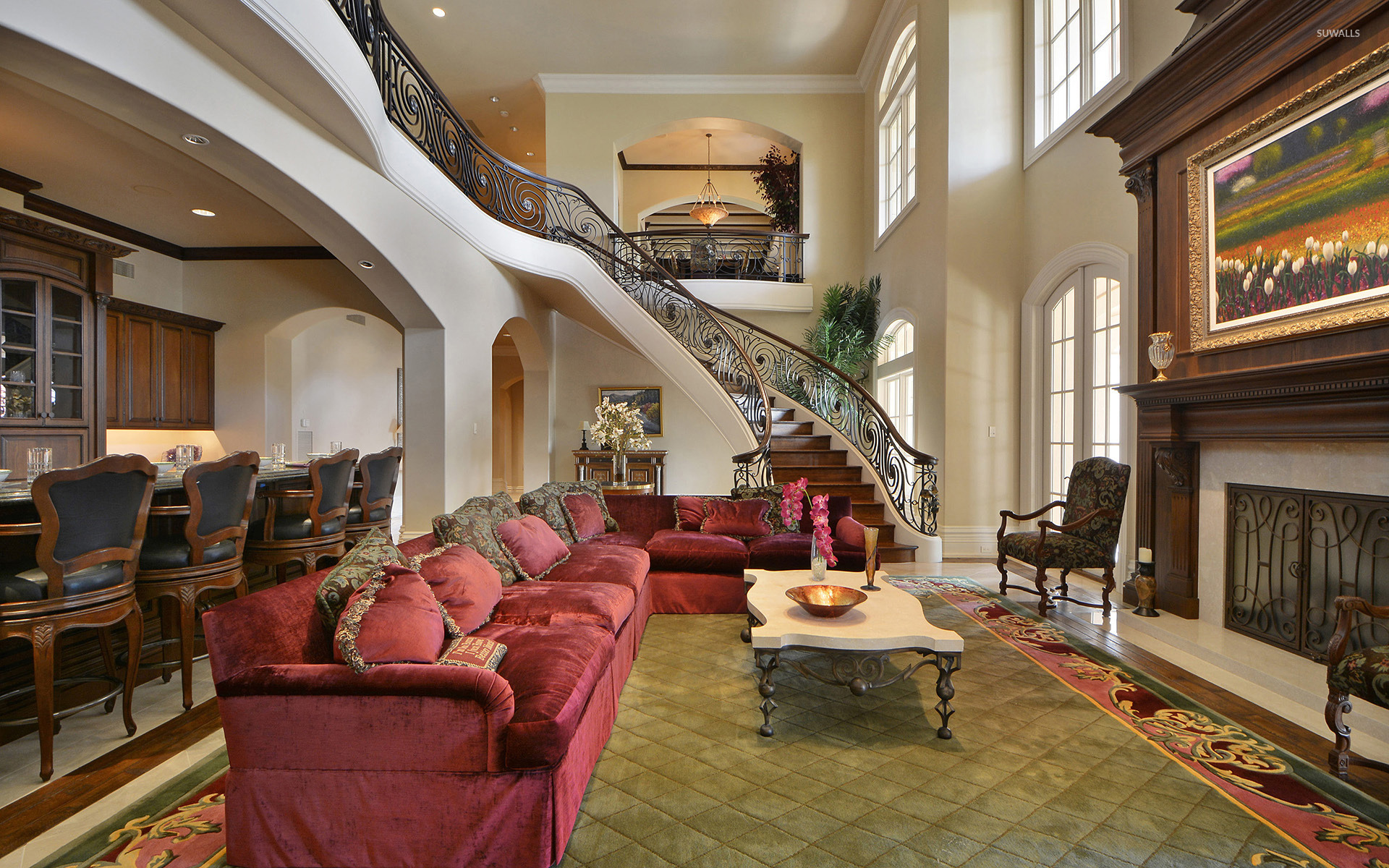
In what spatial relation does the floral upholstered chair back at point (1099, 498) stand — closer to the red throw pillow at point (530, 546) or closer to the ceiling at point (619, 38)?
the red throw pillow at point (530, 546)

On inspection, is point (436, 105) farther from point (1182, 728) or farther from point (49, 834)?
point (1182, 728)

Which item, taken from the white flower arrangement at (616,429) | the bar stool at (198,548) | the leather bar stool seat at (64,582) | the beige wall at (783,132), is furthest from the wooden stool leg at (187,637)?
the beige wall at (783,132)

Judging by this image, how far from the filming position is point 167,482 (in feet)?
12.1

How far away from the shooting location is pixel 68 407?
591 centimetres

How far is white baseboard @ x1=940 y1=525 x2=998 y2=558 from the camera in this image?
6828 mm

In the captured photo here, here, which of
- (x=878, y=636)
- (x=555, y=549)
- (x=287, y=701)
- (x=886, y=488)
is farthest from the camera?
(x=886, y=488)

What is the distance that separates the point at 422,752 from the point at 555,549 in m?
2.15

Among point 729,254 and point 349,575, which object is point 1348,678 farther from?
point 729,254

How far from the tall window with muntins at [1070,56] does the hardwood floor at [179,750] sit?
4571mm

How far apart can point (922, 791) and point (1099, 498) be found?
3.48m

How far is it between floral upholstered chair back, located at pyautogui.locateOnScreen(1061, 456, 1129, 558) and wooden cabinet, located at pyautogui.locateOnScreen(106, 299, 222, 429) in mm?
9076

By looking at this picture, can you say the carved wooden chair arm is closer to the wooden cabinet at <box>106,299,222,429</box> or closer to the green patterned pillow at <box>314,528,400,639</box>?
the green patterned pillow at <box>314,528,400,639</box>

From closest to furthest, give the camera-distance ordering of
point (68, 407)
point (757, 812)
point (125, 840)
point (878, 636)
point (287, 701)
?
1. point (287, 701)
2. point (125, 840)
3. point (757, 812)
4. point (878, 636)
5. point (68, 407)

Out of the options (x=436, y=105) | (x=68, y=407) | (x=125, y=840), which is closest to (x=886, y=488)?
(x=436, y=105)
